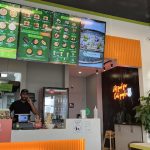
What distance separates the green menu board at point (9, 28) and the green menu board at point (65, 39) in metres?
0.67

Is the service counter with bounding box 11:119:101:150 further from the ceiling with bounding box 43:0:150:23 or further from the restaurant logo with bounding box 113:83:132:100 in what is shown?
the restaurant logo with bounding box 113:83:132:100

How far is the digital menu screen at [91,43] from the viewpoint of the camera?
417cm

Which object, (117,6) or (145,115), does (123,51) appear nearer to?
(117,6)

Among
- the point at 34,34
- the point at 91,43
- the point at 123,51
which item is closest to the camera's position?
the point at 34,34

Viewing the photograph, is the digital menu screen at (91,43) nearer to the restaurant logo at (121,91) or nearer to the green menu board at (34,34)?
the green menu board at (34,34)

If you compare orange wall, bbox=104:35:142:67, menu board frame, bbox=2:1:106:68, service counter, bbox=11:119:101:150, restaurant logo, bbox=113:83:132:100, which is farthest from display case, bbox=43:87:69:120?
service counter, bbox=11:119:101:150

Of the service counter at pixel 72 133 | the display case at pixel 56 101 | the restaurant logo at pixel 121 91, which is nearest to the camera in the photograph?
the service counter at pixel 72 133

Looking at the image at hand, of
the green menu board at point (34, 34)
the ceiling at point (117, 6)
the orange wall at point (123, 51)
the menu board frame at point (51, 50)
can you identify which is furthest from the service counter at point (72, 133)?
the ceiling at point (117, 6)

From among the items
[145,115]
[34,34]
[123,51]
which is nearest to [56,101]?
[123,51]

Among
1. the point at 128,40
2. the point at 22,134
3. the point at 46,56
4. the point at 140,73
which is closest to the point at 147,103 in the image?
the point at 140,73

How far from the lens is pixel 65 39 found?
407 centimetres

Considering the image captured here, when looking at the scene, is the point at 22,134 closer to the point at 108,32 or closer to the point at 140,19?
the point at 108,32

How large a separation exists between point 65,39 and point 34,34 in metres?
0.58

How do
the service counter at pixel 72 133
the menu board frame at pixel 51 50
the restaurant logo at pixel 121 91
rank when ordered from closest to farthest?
the service counter at pixel 72 133 → the menu board frame at pixel 51 50 → the restaurant logo at pixel 121 91
